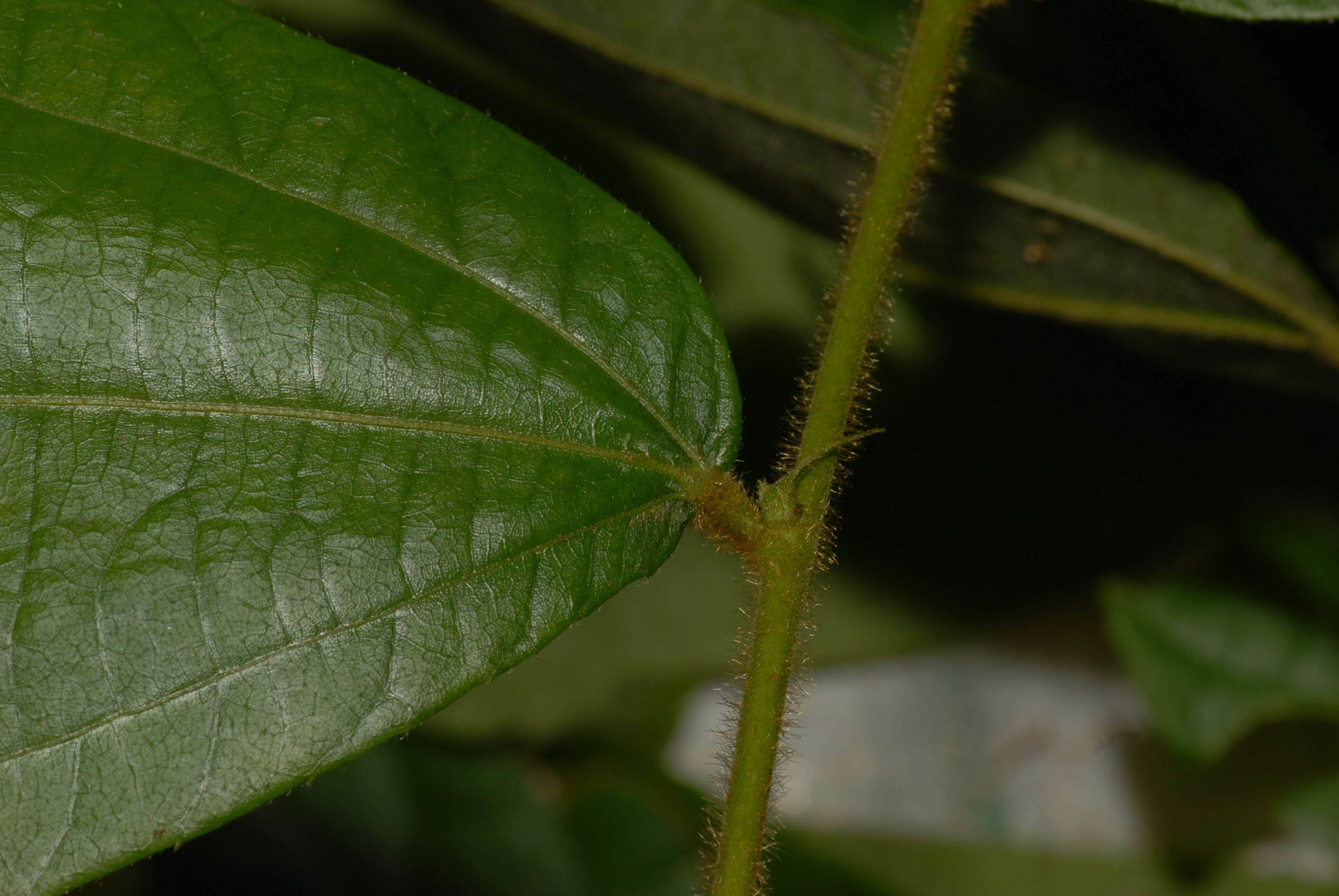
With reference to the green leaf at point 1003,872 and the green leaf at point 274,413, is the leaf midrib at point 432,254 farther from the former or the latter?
the green leaf at point 1003,872

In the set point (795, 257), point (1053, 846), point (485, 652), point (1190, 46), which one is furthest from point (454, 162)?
point (1053, 846)

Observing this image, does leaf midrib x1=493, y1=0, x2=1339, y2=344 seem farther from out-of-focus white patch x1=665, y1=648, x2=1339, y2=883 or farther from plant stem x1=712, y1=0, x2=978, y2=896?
out-of-focus white patch x1=665, y1=648, x2=1339, y2=883

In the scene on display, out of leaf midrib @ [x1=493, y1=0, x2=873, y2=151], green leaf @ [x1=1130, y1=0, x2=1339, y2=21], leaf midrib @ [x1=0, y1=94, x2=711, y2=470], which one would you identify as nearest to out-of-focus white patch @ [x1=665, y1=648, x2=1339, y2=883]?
leaf midrib @ [x1=493, y1=0, x2=873, y2=151]

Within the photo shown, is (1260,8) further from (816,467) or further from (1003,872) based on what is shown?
(1003,872)

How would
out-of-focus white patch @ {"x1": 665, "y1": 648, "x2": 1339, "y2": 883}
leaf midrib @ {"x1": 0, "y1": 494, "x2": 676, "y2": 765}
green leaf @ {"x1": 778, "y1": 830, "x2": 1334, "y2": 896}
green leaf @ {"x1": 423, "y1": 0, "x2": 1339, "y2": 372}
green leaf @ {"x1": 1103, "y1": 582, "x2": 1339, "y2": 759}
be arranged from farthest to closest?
out-of-focus white patch @ {"x1": 665, "y1": 648, "x2": 1339, "y2": 883}, green leaf @ {"x1": 778, "y1": 830, "x2": 1334, "y2": 896}, green leaf @ {"x1": 1103, "y1": 582, "x2": 1339, "y2": 759}, green leaf @ {"x1": 423, "y1": 0, "x2": 1339, "y2": 372}, leaf midrib @ {"x1": 0, "y1": 494, "x2": 676, "y2": 765}

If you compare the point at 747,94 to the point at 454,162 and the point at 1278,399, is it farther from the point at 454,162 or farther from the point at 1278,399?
the point at 1278,399

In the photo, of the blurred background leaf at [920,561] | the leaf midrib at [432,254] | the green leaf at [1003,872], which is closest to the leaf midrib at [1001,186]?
the blurred background leaf at [920,561]

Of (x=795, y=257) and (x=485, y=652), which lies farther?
(x=795, y=257)
